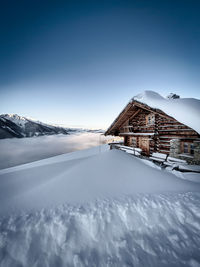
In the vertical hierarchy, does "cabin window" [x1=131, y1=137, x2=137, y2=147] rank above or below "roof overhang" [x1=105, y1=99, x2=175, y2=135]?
below

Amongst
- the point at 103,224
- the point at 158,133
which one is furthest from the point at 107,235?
the point at 158,133

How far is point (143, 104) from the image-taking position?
27.1ft

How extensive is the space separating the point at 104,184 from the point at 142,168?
125 inches

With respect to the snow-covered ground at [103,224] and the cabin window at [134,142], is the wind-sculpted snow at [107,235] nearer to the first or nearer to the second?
the snow-covered ground at [103,224]

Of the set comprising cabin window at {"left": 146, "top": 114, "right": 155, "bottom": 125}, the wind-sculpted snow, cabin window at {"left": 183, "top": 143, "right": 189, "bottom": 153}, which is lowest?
the wind-sculpted snow

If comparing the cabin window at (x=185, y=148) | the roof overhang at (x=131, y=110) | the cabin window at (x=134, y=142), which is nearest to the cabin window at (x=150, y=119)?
the roof overhang at (x=131, y=110)

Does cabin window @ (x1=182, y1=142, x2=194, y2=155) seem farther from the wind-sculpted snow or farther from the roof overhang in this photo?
the wind-sculpted snow

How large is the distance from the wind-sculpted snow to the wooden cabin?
4.79 meters

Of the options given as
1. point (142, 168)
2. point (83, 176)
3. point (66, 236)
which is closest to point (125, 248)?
point (66, 236)

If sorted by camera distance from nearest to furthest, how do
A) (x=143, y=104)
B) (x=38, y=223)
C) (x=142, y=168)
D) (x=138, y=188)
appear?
(x=38, y=223)
(x=138, y=188)
(x=142, y=168)
(x=143, y=104)

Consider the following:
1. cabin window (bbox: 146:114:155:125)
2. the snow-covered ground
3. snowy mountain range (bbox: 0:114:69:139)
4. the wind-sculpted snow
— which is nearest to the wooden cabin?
cabin window (bbox: 146:114:155:125)

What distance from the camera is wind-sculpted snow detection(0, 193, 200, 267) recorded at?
2355mm

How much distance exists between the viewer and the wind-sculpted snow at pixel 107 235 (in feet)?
7.73

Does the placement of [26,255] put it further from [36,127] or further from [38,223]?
[36,127]
